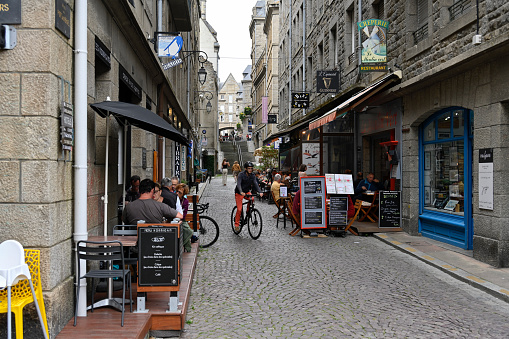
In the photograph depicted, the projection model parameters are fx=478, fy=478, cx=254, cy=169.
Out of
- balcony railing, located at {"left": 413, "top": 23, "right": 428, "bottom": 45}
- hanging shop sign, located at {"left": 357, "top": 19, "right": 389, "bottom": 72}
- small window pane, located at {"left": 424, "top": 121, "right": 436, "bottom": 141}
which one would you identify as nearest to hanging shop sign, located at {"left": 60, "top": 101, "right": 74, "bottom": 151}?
small window pane, located at {"left": 424, "top": 121, "right": 436, "bottom": 141}

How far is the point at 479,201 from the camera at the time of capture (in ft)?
28.6

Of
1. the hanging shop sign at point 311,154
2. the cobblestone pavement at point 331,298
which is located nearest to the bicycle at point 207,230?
the cobblestone pavement at point 331,298

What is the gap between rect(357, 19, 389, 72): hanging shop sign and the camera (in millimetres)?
12594

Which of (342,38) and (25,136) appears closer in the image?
(25,136)

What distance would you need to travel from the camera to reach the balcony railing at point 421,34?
11.2 meters

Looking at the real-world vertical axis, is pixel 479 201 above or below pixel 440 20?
below

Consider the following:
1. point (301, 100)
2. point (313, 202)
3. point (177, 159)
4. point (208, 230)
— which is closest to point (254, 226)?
point (208, 230)

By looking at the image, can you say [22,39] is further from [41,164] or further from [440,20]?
[440,20]

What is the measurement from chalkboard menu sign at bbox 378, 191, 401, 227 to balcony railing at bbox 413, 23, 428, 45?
3.82m

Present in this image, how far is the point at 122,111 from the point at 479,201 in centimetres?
654

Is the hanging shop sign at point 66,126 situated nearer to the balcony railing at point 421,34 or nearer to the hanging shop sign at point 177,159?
the balcony railing at point 421,34

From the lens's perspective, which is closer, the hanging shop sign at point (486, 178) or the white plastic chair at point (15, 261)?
the white plastic chair at point (15, 261)

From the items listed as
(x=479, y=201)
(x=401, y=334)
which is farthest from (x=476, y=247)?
(x=401, y=334)

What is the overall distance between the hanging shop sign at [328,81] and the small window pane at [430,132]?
257 inches
